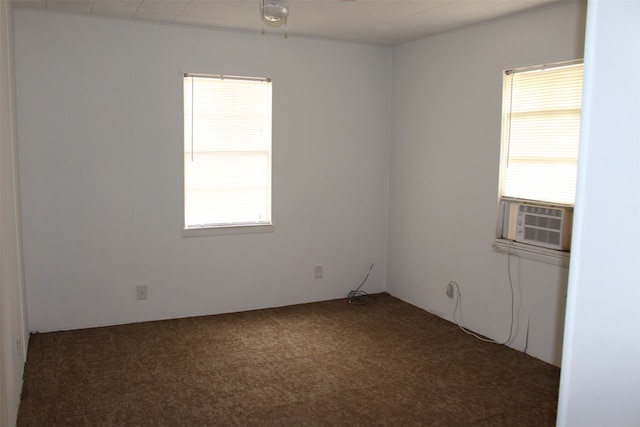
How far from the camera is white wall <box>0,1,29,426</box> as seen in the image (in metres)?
2.45

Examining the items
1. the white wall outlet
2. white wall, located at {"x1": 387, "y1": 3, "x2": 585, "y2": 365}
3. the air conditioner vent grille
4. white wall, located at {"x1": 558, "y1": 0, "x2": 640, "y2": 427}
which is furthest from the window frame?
white wall, located at {"x1": 558, "y1": 0, "x2": 640, "y2": 427}

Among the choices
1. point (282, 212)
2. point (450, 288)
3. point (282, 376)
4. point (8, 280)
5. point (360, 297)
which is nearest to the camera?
point (8, 280)

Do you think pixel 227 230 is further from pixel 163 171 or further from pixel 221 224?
pixel 163 171

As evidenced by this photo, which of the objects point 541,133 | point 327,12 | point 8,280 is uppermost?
point 327,12

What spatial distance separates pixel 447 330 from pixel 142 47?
333 centimetres

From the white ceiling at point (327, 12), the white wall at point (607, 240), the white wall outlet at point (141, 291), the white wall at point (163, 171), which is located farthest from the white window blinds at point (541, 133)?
the white wall at point (607, 240)

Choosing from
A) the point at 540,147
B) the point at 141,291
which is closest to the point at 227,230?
the point at 141,291

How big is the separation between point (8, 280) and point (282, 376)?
169 cm

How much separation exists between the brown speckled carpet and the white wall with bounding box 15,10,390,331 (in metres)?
0.37

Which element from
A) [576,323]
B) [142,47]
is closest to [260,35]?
[142,47]

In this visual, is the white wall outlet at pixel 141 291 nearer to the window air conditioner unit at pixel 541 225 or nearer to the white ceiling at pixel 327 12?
the white ceiling at pixel 327 12

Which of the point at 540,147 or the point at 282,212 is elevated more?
the point at 540,147

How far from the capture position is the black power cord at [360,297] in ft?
16.6

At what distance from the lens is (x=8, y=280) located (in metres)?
2.73
